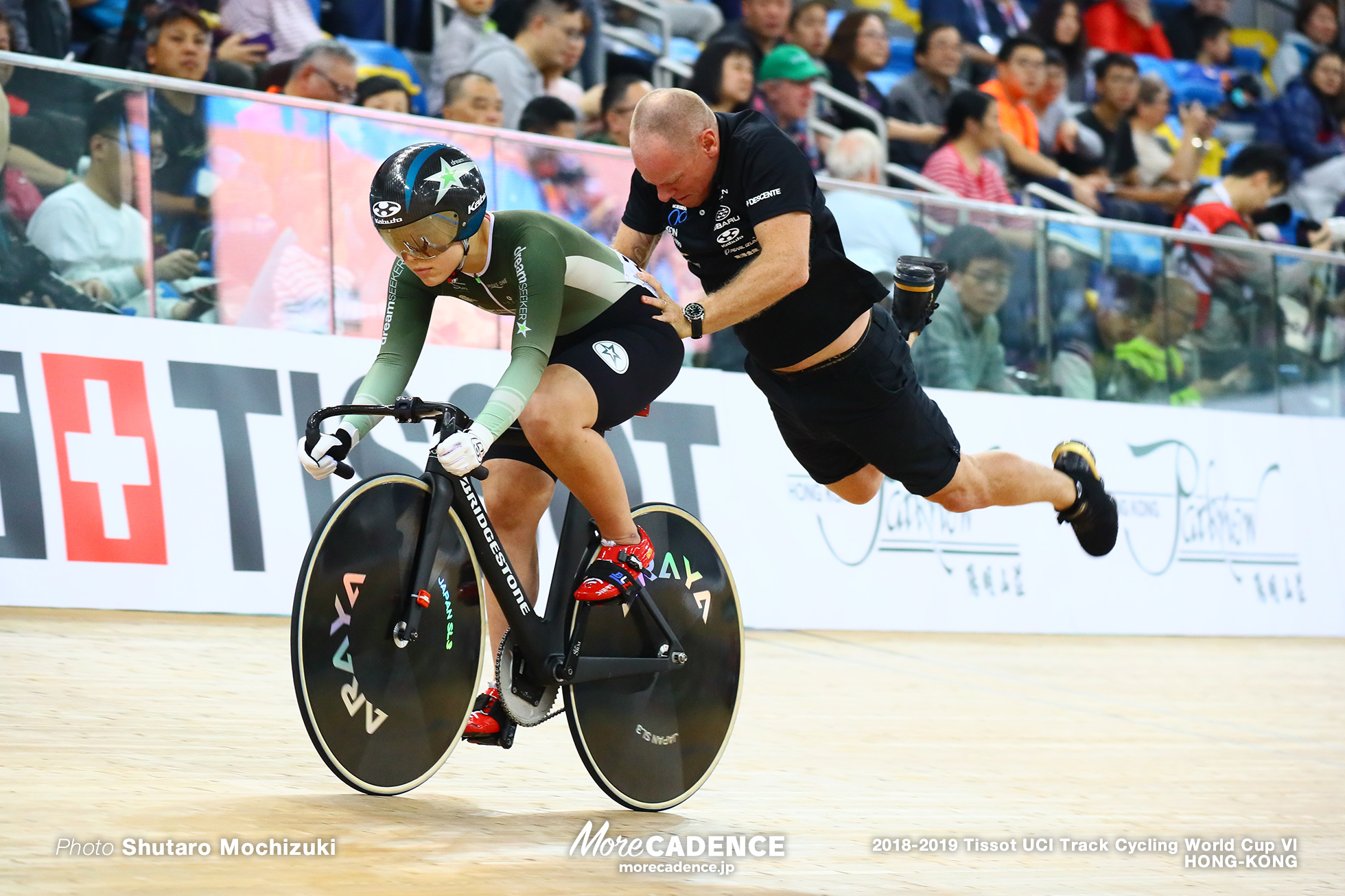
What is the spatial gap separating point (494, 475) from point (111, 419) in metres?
3.06

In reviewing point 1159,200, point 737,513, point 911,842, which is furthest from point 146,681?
point 1159,200

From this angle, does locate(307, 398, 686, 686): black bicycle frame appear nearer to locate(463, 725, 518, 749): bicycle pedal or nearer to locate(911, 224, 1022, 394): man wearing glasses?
locate(463, 725, 518, 749): bicycle pedal

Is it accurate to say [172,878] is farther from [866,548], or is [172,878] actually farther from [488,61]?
[488,61]

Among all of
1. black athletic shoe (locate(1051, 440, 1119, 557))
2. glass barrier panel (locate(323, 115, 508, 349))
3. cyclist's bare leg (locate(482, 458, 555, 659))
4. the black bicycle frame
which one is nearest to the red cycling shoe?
the black bicycle frame

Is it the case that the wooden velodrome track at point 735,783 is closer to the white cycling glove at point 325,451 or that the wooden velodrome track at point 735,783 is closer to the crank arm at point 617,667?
the crank arm at point 617,667

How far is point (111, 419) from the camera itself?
20.7ft

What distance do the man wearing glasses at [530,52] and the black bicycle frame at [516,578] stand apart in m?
5.29

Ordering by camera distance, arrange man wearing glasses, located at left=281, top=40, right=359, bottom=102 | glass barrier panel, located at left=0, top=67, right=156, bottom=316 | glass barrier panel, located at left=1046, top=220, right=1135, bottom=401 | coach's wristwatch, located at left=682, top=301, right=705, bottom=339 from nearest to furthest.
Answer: coach's wristwatch, located at left=682, top=301, right=705, bottom=339 < glass barrier panel, located at left=0, top=67, right=156, bottom=316 < man wearing glasses, located at left=281, top=40, right=359, bottom=102 < glass barrier panel, located at left=1046, top=220, right=1135, bottom=401

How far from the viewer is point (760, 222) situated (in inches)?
162

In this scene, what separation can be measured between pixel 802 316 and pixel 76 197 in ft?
11.5

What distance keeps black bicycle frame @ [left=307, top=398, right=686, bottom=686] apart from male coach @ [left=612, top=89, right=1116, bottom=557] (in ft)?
2.07

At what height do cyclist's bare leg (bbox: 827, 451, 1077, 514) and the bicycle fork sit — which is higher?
the bicycle fork

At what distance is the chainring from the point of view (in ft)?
12.3

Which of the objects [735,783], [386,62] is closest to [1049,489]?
[735,783]
